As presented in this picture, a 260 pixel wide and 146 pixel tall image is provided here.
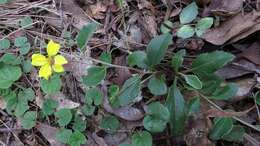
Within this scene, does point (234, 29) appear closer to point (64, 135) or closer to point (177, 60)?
point (177, 60)

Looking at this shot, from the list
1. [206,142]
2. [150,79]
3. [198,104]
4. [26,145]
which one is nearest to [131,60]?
[150,79]

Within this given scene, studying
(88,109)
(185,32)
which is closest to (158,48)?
(185,32)

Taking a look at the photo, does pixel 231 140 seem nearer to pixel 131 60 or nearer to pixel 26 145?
pixel 131 60

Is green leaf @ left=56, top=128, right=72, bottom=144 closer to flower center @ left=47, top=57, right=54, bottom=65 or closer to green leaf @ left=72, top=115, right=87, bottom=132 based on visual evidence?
green leaf @ left=72, top=115, right=87, bottom=132

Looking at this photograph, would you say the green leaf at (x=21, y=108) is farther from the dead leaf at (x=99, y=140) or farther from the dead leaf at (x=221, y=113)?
the dead leaf at (x=221, y=113)

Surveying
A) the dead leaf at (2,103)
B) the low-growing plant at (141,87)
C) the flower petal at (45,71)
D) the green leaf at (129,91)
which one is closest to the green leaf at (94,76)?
the low-growing plant at (141,87)

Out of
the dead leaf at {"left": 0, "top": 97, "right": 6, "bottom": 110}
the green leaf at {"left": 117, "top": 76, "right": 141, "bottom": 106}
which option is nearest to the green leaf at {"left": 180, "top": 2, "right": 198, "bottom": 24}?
the green leaf at {"left": 117, "top": 76, "right": 141, "bottom": 106}
